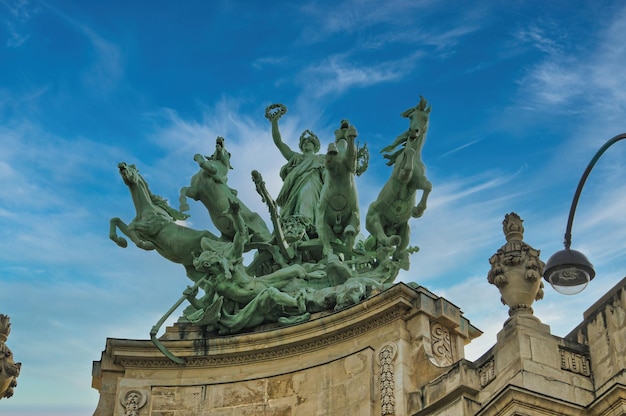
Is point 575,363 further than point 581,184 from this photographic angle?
Yes

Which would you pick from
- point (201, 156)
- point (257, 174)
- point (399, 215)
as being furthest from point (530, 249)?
point (201, 156)

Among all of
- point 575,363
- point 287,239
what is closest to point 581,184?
point 575,363

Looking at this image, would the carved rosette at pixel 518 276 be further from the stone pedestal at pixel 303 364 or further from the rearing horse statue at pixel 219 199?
the rearing horse statue at pixel 219 199

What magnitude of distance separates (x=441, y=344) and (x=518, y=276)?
7.82ft

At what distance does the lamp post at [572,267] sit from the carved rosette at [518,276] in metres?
3.03

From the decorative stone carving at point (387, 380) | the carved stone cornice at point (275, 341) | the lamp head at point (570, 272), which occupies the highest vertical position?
the carved stone cornice at point (275, 341)

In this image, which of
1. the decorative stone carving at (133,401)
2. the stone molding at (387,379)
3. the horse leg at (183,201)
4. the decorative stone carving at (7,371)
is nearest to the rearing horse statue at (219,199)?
the horse leg at (183,201)

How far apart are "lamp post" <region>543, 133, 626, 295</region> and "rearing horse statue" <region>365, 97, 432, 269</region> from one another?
7418mm

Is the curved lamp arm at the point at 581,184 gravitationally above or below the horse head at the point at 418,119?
below

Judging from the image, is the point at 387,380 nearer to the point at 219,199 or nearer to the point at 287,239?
the point at 287,239

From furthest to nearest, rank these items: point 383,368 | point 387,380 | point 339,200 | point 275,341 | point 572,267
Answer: point 339,200 < point 275,341 < point 383,368 < point 387,380 < point 572,267

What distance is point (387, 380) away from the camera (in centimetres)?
1717

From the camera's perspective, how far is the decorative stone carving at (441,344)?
1742cm

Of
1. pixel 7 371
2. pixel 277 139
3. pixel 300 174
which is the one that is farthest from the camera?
pixel 277 139
